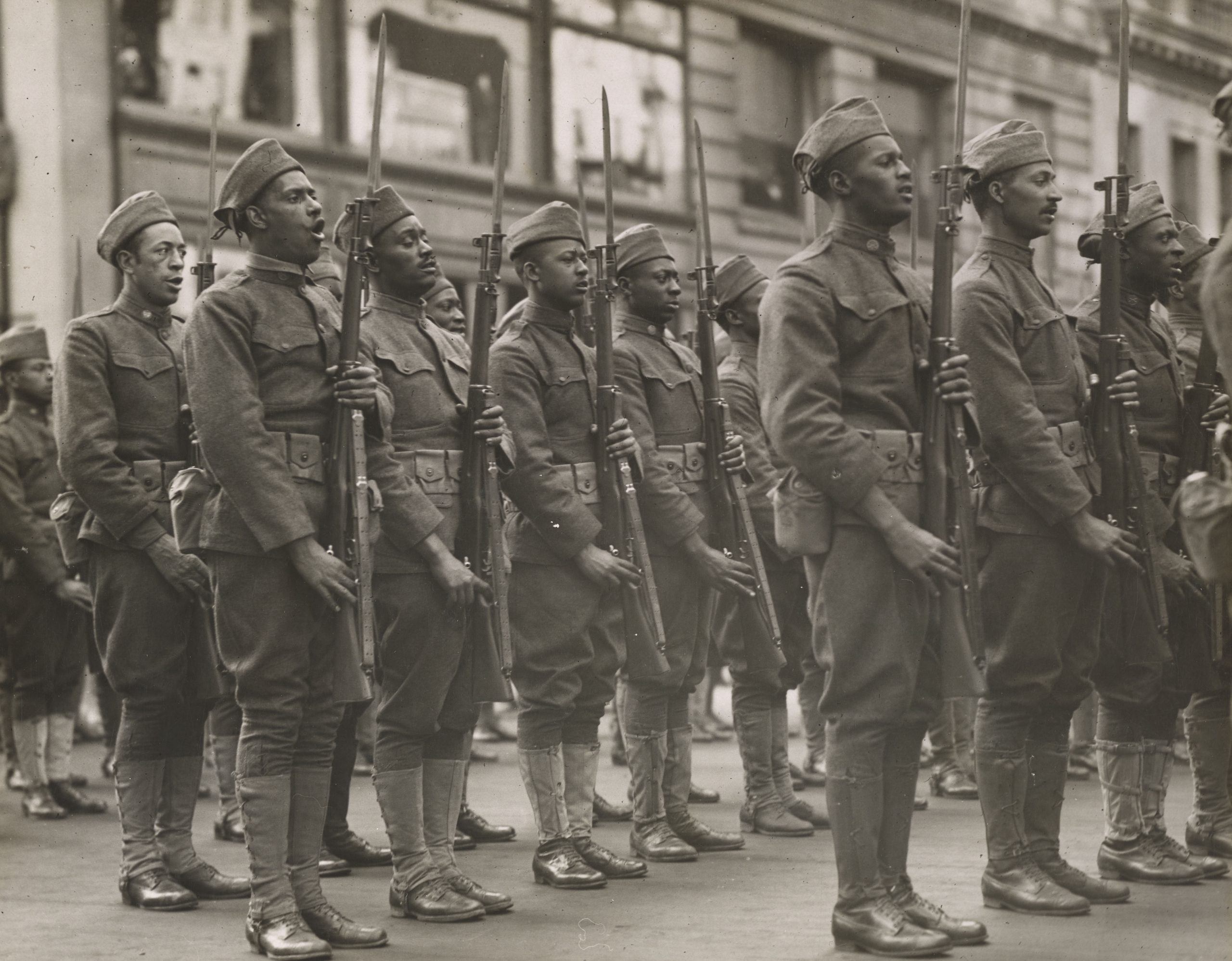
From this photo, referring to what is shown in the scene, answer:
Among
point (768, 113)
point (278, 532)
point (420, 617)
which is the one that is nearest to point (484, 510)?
point (420, 617)

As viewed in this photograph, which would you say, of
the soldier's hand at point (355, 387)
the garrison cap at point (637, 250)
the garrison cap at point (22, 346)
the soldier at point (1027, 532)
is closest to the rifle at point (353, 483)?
the soldier's hand at point (355, 387)

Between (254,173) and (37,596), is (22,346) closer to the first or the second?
(37,596)

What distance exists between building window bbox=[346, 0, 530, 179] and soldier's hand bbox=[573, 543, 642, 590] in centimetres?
988

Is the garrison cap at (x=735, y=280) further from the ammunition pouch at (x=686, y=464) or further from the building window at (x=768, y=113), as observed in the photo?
the building window at (x=768, y=113)

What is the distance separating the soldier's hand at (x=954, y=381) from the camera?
545 cm

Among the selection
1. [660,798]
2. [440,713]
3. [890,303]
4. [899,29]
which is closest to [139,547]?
[440,713]

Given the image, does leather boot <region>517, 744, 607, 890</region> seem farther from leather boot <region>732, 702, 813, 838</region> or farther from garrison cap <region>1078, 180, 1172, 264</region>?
garrison cap <region>1078, 180, 1172, 264</region>

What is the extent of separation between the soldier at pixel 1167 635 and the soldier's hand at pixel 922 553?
1.26 m

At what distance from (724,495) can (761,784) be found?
4.14ft

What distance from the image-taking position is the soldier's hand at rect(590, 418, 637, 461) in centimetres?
688

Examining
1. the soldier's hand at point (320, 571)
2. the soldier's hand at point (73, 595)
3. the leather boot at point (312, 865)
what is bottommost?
the leather boot at point (312, 865)

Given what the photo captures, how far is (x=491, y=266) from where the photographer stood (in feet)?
21.0

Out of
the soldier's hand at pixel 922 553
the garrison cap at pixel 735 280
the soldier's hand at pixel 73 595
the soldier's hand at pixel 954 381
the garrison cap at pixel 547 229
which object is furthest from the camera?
the soldier's hand at pixel 73 595

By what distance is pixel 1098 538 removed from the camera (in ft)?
19.4
